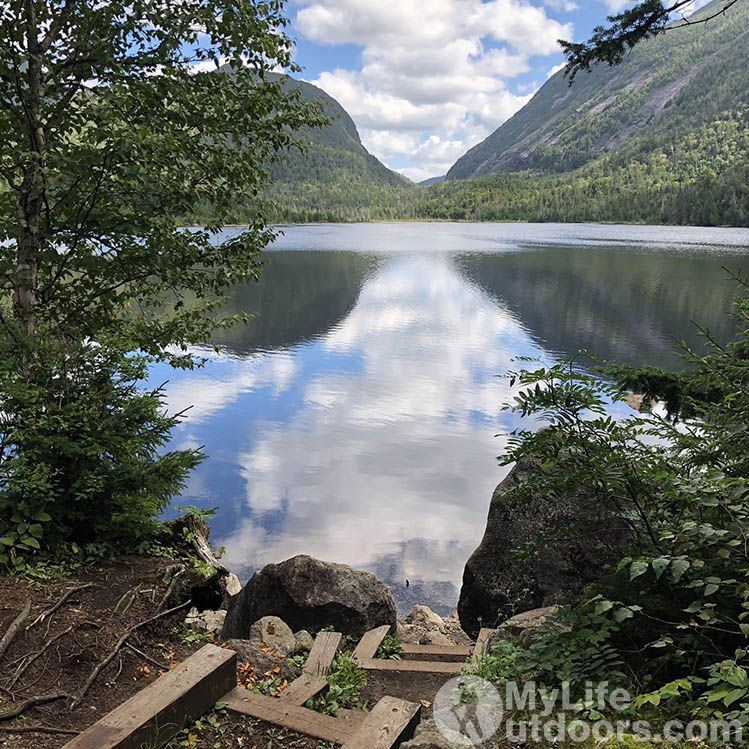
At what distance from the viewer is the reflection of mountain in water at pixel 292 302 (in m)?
33.5

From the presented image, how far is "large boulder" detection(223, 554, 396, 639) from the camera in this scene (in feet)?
23.5

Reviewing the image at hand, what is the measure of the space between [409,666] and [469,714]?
2655 mm

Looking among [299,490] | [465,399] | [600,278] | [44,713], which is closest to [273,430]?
[299,490]

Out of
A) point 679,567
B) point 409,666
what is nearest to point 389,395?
point 409,666

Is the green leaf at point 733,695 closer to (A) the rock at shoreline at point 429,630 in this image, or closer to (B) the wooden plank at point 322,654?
(B) the wooden plank at point 322,654

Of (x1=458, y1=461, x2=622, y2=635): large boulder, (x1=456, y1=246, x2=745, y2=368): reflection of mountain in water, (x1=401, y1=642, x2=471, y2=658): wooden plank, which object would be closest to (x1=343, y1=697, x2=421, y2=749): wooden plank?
(x1=401, y1=642, x2=471, y2=658): wooden plank

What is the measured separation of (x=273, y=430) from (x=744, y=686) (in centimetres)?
1820

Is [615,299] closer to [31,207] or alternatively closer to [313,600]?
[313,600]

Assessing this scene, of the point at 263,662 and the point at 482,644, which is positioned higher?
the point at 263,662

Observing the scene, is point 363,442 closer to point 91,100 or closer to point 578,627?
point 91,100

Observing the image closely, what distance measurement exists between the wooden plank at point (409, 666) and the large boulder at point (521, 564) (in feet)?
5.76

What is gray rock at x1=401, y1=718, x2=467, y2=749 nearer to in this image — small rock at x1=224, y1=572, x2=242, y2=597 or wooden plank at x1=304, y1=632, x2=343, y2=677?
wooden plank at x1=304, y1=632, x2=343, y2=677

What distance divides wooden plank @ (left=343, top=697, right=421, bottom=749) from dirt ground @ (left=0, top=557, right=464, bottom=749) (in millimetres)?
366

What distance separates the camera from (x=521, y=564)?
792 centimetres
